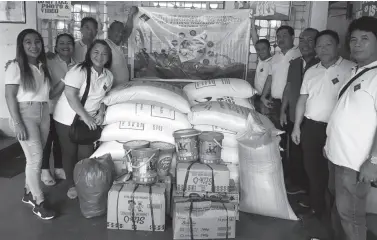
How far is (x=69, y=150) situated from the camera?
279 centimetres

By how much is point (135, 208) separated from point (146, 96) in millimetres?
900

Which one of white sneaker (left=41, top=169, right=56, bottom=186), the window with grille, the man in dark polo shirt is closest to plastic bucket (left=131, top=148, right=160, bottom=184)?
white sneaker (left=41, top=169, right=56, bottom=186)

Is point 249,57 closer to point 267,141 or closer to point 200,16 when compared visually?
point 200,16

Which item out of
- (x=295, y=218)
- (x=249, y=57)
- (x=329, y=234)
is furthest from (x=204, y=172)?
(x=249, y=57)

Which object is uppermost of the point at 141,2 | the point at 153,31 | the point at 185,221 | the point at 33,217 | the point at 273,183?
the point at 141,2

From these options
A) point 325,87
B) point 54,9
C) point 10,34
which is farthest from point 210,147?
point 10,34

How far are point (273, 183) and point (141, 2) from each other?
8.01ft

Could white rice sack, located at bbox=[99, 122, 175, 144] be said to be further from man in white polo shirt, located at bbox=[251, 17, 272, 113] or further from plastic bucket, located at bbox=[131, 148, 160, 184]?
man in white polo shirt, located at bbox=[251, 17, 272, 113]

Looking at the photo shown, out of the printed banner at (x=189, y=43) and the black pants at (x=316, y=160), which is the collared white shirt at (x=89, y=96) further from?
the black pants at (x=316, y=160)

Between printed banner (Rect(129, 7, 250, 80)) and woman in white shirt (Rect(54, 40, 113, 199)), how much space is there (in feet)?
3.16

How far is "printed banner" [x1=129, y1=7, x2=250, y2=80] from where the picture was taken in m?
3.65

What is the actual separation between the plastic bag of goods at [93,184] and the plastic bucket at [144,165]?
0.69ft

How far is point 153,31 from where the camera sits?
3.69 meters

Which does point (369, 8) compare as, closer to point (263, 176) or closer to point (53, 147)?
point (263, 176)
